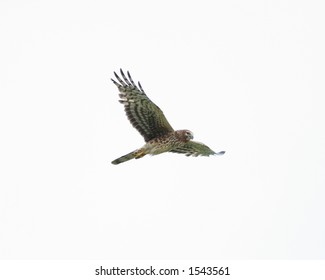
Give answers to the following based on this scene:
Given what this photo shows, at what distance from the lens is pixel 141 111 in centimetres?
1562

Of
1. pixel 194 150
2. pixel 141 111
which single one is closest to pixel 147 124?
pixel 141 111

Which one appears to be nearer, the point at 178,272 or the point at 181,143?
the point at 178,272

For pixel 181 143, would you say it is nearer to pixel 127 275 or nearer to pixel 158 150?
pixel 158 150

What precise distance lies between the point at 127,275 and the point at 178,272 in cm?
85

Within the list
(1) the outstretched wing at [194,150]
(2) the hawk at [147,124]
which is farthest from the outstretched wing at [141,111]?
(1) the outstretched wing at [194,150]

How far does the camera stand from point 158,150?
1585 centimetres

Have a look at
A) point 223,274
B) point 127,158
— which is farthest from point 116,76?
point 223,274

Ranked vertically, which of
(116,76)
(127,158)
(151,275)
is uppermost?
(116,76)

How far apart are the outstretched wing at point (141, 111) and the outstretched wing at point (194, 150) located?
2.36 ft

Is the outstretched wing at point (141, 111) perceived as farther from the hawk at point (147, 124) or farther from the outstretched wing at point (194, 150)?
the outstretched wing at point (194, 150)

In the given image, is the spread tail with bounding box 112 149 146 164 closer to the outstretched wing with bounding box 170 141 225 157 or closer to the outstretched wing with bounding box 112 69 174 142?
the outstretched wing with bounding box 112 69 174 142

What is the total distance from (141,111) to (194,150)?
1723mm

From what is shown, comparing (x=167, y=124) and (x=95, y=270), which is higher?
(x=167, y=124)

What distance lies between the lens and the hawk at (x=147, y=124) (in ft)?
50.5
